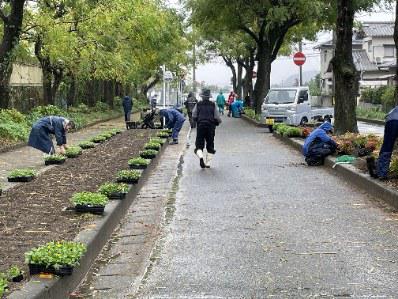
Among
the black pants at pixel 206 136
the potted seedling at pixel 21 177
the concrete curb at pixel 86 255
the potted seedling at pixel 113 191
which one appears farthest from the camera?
the black pants at pixel 206 136

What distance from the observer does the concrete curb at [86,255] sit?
4707 millimetres

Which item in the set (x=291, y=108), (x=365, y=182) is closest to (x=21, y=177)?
(x=365, y=182)

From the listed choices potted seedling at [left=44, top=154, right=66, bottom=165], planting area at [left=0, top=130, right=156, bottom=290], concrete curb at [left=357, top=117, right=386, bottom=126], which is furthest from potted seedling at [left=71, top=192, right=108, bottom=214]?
concrete curb at [left=357, top=117, right=386, bottom=126]

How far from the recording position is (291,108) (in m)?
26.9

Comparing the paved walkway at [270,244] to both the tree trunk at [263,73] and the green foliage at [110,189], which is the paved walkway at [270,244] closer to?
the green foliage at [110,189]

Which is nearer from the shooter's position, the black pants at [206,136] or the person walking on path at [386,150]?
the person walking on path at [386,150]

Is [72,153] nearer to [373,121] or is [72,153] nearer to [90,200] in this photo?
[90,200]

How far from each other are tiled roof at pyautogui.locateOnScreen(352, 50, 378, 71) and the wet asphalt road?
154ft

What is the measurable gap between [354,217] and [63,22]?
62.5 ft

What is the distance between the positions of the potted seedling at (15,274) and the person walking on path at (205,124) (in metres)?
9.18

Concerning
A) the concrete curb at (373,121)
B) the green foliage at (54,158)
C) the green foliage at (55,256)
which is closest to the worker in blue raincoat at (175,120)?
the green foliage at (54,158)

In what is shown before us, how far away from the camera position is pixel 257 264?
6.21 metres

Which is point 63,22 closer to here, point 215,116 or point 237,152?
point 237,152

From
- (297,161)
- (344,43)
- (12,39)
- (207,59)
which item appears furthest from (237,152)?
(207,59)
